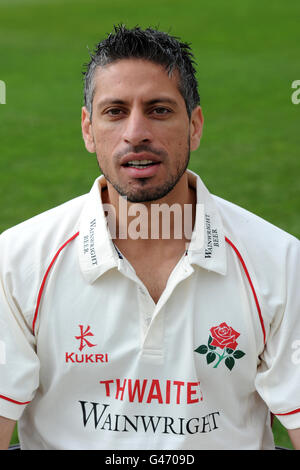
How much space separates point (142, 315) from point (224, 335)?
25cm

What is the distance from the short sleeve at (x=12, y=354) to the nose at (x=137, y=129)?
1.73 ft

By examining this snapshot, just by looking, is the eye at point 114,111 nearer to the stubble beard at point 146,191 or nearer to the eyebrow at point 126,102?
the eyebrow at point 126,102

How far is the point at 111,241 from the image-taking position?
2.44 meters

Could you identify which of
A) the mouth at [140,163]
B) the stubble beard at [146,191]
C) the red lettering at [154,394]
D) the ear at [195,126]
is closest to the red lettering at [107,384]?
the red lettering at [154,394]

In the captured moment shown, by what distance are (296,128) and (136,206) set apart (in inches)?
323

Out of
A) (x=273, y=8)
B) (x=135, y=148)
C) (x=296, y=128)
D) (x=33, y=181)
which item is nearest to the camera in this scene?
(x=135, y=148)

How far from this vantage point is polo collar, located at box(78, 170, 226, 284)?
2.38 m

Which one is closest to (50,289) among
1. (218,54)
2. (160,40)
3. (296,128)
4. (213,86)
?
(160,40)

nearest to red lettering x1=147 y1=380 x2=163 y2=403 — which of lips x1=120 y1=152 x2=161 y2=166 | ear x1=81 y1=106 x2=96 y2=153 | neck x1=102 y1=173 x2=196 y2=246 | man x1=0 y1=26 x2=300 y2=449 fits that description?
man x1=0 y1=26 x2=300 y2=449

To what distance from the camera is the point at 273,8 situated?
1992 centimetres

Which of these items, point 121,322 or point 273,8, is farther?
point 273,8

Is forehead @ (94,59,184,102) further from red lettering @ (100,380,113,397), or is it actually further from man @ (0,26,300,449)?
red lettering @ (100,380,113,397)

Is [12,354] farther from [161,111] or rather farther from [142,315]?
[161,111]

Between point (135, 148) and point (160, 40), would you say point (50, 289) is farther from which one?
point (160, 40)
